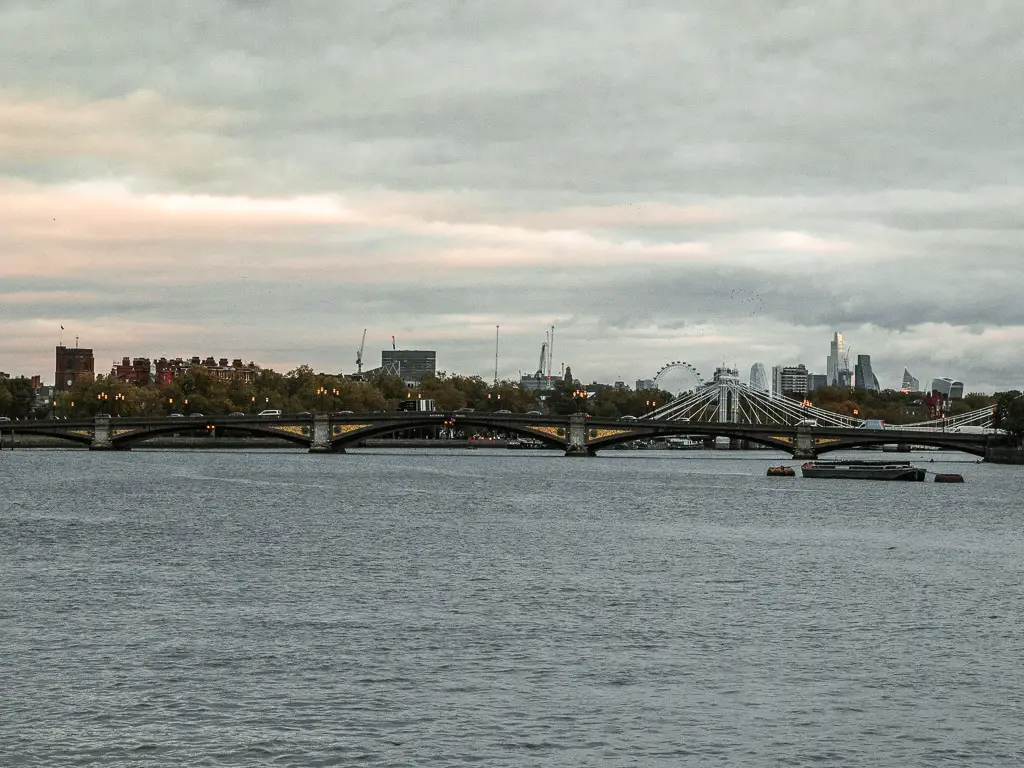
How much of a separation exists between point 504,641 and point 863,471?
99638mm

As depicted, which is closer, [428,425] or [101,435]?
[428,425]

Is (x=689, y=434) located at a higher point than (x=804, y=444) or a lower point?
higher

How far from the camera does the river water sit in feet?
82.1

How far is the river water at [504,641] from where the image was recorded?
2502 cm

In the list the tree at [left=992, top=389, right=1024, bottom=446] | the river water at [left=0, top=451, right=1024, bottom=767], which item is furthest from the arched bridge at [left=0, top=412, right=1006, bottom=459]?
the river water at [left=0, top=451, right=1024, bottom=767]

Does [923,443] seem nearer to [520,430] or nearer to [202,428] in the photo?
[520,430]

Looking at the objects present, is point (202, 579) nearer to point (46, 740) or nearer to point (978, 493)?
point (46, 740)

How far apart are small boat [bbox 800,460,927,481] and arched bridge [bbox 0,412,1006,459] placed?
1751 cm

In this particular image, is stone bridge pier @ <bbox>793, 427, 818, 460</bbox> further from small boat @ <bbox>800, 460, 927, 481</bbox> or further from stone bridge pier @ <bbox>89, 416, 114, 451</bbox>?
stone bridge pier @ <bbox>89, 416, 114, 451</bbox>

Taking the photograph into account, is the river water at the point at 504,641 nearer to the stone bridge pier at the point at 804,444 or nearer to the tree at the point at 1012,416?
the tree at the point at 1012,416

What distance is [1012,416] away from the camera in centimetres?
15650

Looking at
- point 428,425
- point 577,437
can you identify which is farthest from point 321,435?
point 577,437

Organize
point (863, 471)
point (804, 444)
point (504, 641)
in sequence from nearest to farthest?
point (504, 641) → point (863, 471) → point (804, 444)

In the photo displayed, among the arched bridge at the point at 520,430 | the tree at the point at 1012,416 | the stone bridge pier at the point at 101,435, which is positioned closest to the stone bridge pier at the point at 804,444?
the arched bridge at the point at 520,430
